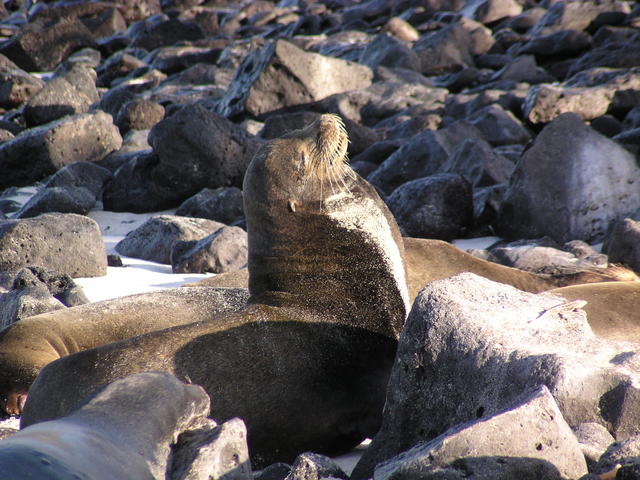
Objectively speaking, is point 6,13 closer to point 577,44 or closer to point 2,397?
point 577,44

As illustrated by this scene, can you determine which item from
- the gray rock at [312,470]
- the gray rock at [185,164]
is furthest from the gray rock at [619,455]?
the gray rock at [185,164]

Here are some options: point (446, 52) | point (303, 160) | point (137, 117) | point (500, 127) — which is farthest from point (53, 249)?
point (446, 52)

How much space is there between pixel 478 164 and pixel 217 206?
324 centimetres

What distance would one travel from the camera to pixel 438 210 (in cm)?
948

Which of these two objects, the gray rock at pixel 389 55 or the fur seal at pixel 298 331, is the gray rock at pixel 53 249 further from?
the gray rock at pixel 389 55

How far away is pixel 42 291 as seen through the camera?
6.17m

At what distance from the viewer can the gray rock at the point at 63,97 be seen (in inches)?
715

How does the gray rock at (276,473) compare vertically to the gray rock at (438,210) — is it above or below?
above

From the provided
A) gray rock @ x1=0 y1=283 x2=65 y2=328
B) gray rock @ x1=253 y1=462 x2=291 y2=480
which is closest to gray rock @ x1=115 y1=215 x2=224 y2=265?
gray rock @ x1=0 y1=283 x2=65 y2=328

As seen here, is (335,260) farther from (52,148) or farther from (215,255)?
(52,148)

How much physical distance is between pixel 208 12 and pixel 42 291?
1323 inches

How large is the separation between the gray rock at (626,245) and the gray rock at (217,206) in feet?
15.8

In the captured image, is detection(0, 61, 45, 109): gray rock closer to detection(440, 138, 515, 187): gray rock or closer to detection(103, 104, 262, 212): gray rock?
detection(103, 104, 262, 212): gray rock

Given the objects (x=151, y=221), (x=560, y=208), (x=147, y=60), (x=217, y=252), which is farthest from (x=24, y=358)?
(x=147, y=60)
